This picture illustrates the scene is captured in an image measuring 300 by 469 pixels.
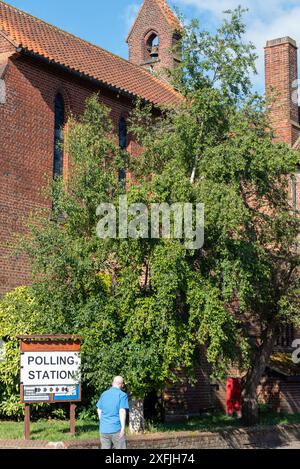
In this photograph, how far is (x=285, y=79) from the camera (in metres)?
27.0

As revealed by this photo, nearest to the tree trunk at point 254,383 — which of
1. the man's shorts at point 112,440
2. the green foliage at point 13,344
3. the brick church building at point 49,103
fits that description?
the brick church building at point 49,103

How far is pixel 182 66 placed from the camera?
53.1 feet

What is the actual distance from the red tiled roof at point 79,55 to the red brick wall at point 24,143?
2.00ft

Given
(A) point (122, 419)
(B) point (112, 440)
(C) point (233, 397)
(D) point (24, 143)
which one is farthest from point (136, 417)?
(D) point (24, 143)

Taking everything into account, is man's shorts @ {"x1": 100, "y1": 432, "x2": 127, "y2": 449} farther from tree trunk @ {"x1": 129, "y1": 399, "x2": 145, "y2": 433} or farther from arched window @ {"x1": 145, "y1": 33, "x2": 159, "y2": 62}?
arched window @ {"x1": 145, "y1": 33, "x2": 159, "y2": 62}

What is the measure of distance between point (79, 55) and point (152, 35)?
11739mm

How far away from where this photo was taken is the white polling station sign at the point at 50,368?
538 inches

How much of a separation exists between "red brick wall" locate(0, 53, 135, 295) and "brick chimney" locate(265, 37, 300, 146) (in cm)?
801

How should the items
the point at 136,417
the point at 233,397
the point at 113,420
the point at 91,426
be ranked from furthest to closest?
the point at 233,397, the point at 91,426, the point at 136,417, the point at 113,420

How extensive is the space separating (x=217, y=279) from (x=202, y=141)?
316 cm

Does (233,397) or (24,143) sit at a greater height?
(24,143)

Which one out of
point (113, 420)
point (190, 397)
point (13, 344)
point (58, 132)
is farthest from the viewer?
point (58, 132)

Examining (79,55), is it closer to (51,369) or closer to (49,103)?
(49,103)
